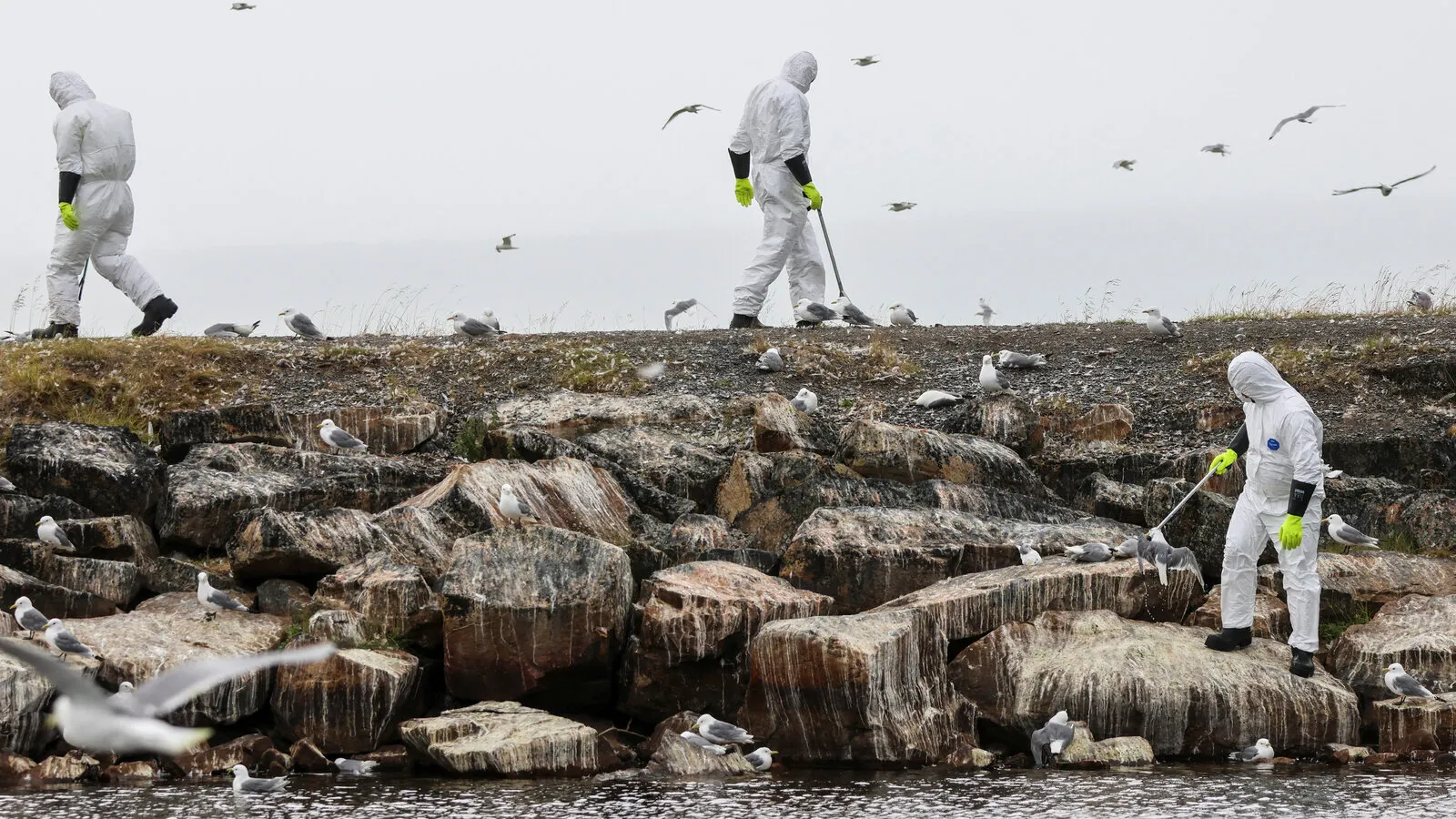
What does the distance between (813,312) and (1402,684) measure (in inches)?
343

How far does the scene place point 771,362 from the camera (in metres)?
16.2

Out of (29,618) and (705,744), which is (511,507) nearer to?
(705,744)

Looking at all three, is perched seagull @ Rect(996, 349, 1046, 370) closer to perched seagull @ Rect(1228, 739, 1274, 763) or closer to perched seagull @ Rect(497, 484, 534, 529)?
perched seagull @ Rect(497, 484, 534, 529)

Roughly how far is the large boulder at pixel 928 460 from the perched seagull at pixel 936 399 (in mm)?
1493

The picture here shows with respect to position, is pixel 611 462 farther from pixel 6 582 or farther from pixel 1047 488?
pixel 6 582

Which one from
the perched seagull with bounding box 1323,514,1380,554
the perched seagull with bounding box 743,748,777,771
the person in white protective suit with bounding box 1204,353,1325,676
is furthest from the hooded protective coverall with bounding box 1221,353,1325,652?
the perched seagull with bounding box 743,748,777,771

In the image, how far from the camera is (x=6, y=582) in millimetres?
11148

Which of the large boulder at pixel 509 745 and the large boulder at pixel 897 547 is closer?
the large boulder at pixel 509 745

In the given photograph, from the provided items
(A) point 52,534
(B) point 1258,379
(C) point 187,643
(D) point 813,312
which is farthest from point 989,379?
(A) point 52,534

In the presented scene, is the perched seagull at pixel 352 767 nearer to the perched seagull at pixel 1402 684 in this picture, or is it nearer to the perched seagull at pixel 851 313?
the perched seagull at pixel 1402 684

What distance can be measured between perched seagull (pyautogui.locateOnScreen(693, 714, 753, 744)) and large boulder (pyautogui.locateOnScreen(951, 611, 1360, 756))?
6.17 feet

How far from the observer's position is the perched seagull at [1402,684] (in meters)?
10.4

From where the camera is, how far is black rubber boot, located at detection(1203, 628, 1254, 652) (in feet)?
35.6

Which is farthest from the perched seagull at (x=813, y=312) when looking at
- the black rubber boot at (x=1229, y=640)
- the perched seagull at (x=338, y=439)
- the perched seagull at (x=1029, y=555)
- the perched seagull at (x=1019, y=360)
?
the black rubber boot at (x=1229, y=640)
